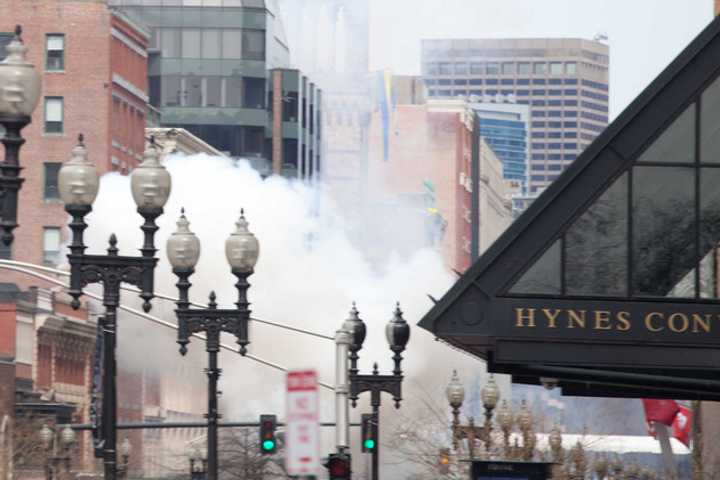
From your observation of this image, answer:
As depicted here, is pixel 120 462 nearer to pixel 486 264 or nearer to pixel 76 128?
pixel 76 128

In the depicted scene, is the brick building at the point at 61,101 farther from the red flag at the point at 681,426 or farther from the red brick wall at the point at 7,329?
the red flag at the point at 681,426

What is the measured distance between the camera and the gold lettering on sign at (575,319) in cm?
2986

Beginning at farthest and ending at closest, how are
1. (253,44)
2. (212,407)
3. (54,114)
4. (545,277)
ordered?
(253,44), (54,114), (212,407), (545,277)

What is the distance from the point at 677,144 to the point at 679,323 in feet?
6.99

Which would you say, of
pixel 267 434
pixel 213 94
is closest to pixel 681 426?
pixel 267 434

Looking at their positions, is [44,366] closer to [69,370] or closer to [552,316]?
[69,370]

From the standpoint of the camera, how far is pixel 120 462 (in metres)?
92.6

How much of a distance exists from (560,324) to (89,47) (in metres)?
80.5

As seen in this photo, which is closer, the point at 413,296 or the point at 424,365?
the point at 424,365

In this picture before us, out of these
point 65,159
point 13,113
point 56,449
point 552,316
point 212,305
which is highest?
point 65,159

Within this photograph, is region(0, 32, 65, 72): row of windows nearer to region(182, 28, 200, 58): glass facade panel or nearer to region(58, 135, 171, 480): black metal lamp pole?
region(182, 28, 200, 58): glass facade panel

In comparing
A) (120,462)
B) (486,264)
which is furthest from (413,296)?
(486,264)

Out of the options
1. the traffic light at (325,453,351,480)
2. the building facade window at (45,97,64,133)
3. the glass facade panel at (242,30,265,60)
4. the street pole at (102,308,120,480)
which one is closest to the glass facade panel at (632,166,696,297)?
the traffic light at (325,453,351,480)

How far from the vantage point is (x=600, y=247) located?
29969 millimetres
